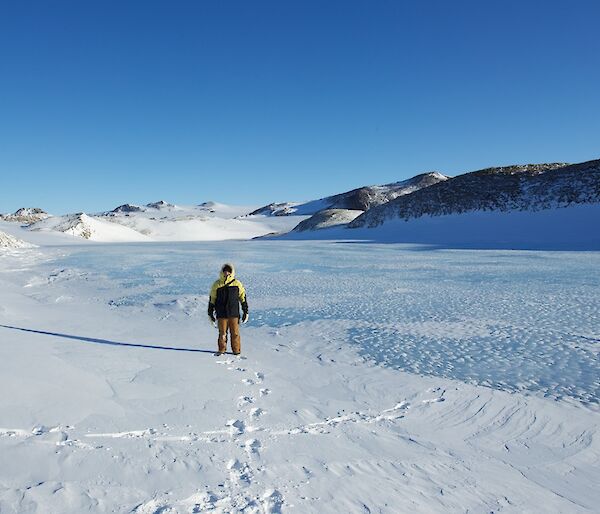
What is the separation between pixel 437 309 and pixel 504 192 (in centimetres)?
4441

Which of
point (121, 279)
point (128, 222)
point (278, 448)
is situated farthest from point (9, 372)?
point (128, 222)

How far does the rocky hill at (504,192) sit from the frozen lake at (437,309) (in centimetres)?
2726

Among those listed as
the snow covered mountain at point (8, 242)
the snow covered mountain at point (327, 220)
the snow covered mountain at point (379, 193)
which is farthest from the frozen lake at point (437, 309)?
the snow covered mountain at point (379, 193)

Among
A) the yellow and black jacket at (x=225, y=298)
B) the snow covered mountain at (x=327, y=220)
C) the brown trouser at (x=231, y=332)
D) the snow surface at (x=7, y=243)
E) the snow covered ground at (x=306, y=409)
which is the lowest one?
the snow covered ground at (x=306, y=409)

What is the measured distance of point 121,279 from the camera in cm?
1677

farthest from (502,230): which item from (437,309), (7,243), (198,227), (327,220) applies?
(198,227)

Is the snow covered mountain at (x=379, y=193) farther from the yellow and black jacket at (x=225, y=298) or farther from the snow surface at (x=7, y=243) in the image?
the yellow and black jacket at (x=225, y=298)

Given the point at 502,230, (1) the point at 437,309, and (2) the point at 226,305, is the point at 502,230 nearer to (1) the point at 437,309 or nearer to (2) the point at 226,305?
(1) the point at 437,309

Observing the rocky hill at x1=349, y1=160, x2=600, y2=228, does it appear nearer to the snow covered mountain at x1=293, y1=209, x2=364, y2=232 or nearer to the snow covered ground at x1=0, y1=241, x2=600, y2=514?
the snow covered mountain at x1=293, y1=209, x2=364, y2=232

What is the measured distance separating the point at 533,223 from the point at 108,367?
4310 centimetres

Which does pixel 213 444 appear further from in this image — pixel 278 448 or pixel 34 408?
pixel 34 408

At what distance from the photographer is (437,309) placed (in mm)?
10836

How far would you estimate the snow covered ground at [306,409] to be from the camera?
11.6 ft

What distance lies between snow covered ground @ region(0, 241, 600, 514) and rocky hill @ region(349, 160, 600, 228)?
3878 cm
